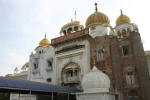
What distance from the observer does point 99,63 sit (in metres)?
20.2

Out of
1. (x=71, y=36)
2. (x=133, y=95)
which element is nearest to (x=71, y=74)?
(x=71, y=36)

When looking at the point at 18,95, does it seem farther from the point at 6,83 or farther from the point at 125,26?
the point at 125,26

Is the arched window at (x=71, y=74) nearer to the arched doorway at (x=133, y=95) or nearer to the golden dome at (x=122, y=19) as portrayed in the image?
the arched doorway at (x=133, y=95)

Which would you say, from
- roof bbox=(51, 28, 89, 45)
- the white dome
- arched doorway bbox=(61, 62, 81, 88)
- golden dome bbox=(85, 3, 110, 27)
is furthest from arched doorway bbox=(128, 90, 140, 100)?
golden dome bbox=(85, 3, 110, 27)

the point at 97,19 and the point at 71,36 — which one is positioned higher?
the point at 97,19

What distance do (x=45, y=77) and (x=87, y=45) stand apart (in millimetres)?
10009

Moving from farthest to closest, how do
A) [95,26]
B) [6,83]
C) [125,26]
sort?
[125,26], [95,26], [6,83]

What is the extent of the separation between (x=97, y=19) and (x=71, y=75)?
33.5ft

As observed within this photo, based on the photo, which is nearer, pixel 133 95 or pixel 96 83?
pixel 96 83

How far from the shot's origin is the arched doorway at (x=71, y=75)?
68.7ft

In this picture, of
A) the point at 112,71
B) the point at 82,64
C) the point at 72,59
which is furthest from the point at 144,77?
the point at 72,59

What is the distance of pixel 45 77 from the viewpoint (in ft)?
86.5

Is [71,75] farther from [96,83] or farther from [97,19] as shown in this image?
[97,19]

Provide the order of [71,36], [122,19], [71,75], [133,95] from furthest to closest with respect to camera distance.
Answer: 1. [122,19]
2. [71,36]
3. [71,75]
4. [133,95]
